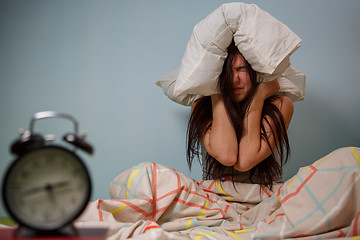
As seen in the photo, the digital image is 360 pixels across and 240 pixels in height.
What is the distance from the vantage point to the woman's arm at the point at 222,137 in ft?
4.29

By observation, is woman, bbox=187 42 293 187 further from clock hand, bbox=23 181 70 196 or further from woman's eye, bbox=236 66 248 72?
clock hand, bbox=23 181 70 196

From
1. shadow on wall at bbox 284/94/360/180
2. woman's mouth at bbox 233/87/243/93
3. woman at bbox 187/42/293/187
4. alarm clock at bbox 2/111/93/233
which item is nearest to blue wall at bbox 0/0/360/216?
shadow on wall at bbox 284/94/360/180

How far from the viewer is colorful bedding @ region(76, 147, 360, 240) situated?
0.84 m

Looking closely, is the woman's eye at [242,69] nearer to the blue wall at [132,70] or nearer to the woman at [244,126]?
the woman at [244,126]

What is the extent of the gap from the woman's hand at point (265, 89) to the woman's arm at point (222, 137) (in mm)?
163

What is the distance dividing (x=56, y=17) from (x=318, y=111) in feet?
5.24

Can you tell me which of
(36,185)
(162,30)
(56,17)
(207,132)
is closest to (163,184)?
(207,132)

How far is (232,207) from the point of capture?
1.26m

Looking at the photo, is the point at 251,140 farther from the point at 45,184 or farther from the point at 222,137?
the point at 45,184

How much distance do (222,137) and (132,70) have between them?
0.78 m

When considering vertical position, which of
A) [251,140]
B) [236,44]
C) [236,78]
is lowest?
[251,140]

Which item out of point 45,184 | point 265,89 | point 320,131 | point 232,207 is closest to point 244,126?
point 265,89

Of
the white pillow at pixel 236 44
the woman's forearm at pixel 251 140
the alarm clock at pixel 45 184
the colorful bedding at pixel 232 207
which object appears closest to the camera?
the alarm clock at pixel 45 184

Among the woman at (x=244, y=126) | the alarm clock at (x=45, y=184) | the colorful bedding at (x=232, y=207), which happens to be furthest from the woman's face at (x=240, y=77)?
the alarm clock at (x=45, y=184)
